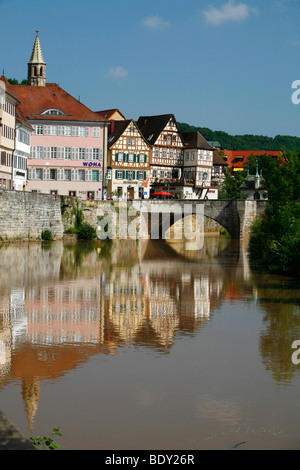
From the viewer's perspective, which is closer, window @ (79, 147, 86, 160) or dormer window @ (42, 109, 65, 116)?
dormer window @ (42, 109, 65, 116)

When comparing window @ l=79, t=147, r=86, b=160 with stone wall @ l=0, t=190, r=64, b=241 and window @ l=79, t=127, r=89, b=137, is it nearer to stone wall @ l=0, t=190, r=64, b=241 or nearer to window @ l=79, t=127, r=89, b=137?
window @ l=79, t=127, r=89, b=137

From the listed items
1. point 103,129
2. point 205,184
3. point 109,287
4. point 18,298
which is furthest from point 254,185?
point 18,298

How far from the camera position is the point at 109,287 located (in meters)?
29.1

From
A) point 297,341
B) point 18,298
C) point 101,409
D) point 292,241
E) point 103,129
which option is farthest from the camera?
point 103,129

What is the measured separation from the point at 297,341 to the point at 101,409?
768cm

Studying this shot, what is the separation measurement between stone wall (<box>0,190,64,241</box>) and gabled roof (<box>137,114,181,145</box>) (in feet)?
88.7

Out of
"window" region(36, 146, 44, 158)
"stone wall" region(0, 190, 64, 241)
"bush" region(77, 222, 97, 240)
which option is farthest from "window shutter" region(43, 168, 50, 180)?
"stone wall" region(0, 190, 64, 241)

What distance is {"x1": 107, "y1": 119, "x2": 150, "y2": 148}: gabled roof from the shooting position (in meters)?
71.8

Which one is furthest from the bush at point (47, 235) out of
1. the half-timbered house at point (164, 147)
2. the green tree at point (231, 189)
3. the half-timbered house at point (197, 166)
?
the green tree at point (231, 189)

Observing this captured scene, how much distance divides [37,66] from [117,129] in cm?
1763

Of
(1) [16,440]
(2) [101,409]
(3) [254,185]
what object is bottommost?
(2) [101,409]

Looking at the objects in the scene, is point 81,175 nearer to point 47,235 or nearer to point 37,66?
point 47,235

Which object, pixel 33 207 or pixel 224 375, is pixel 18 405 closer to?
pixel 224 375

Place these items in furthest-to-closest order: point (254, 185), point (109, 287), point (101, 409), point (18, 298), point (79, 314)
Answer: point (254, 185) < point (109, 287) < point (18, 298) < point (79, 314) < point (101, 409)
